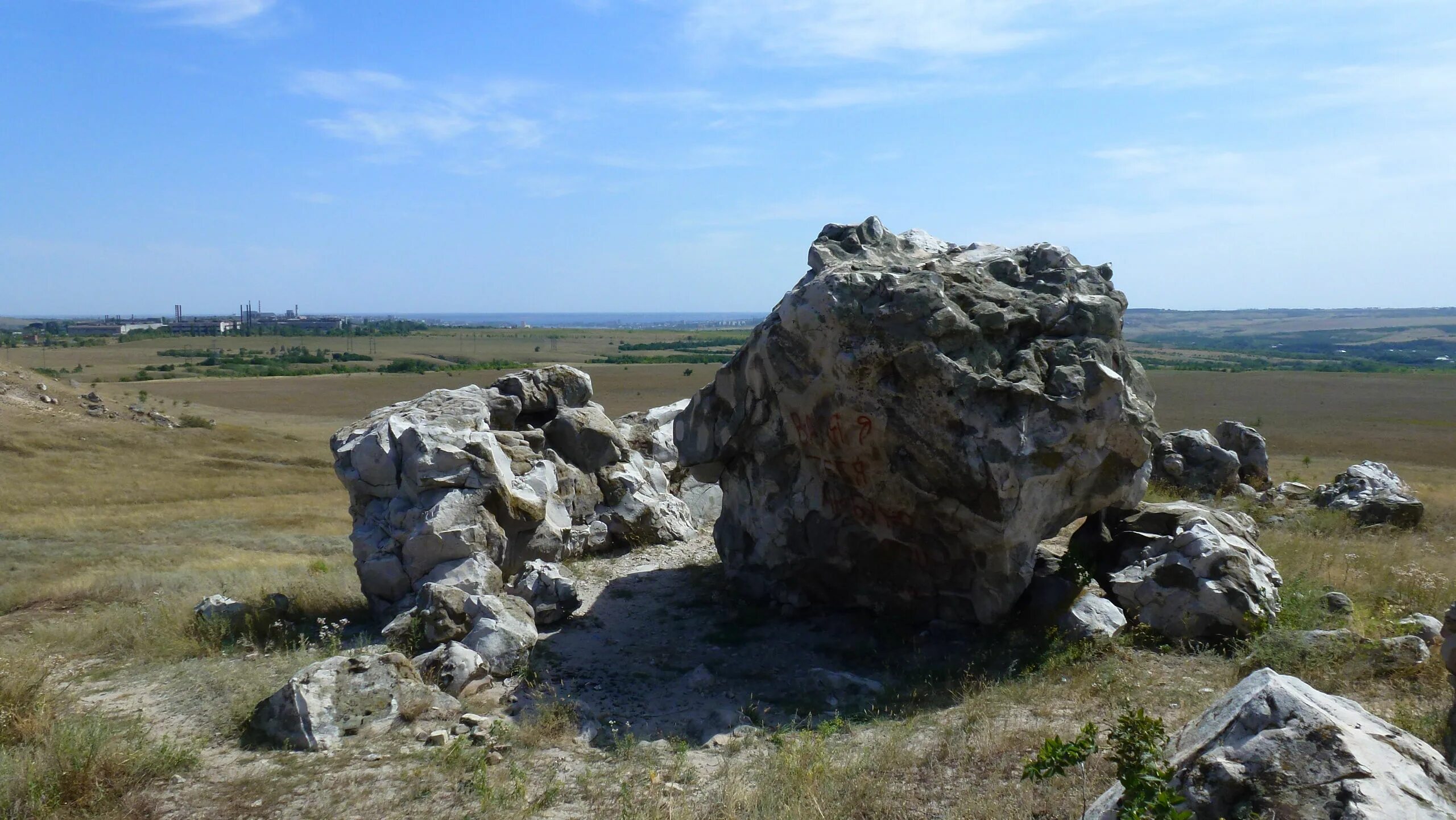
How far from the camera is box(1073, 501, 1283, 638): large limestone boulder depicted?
30.7 feet

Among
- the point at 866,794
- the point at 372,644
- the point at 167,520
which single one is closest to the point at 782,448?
the point at 372,644

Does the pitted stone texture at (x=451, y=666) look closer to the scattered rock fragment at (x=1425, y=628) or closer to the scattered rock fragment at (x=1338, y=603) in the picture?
the scattered rock fragment at (x=1425, y=628)

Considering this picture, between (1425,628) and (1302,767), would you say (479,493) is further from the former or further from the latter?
(1425,628)

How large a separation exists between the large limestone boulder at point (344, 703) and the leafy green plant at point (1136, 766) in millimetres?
5096

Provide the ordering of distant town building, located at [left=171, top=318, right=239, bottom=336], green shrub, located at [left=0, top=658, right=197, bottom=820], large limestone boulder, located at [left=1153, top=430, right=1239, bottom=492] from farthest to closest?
distant town building, located at [left=171, top=318, right=239, bottom=336]
large limestone boulder, located at [left=1153, top=430, right=1239, bottom=492]
green shrub, located at [left=0, top=658, right=197, bottom=820]

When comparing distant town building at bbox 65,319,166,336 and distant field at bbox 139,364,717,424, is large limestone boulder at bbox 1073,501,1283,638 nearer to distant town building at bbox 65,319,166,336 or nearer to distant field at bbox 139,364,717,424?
distant field at bbox 139,364,717,424

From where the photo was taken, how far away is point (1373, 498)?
647 inches

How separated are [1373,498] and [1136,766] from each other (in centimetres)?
1480

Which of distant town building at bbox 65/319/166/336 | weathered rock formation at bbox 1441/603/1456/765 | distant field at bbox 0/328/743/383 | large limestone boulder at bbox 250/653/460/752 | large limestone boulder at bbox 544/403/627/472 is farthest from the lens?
distant town building at bbox 65/319/166/336

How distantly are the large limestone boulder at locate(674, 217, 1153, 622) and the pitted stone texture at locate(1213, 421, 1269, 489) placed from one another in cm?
1090

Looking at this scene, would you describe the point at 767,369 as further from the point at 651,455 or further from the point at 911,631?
the point at 651,455

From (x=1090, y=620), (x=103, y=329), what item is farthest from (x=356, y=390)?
(x=103, y=329)

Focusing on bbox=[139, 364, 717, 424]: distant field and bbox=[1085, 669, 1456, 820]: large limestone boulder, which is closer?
bbox=[1085, 669, 1456, 820]: large limestone boulder

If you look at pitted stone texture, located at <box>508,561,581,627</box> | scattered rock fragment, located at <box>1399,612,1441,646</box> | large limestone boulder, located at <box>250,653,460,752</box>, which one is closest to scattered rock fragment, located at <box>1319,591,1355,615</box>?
scattered rock fragment, located at <box>1399,612,1441,646</box>
